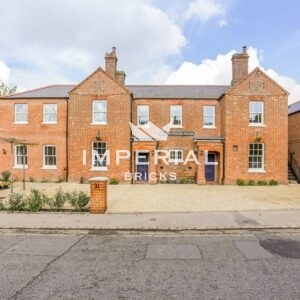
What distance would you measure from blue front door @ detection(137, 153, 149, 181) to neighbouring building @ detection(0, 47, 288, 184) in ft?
0.24

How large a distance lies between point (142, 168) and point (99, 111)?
17.2 ft

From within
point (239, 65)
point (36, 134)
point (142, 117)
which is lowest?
point (36, 134)

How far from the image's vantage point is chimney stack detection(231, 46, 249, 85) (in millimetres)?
25406

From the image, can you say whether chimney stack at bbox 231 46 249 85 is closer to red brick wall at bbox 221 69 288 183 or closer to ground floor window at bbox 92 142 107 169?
red brick wall at bbox 221 69 288 183

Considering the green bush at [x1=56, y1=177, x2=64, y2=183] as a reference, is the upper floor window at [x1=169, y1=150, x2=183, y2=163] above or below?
above

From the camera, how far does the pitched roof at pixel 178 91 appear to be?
2589 cm

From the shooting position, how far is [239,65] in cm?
2558

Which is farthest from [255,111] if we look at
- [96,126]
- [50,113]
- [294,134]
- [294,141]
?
[50,113]

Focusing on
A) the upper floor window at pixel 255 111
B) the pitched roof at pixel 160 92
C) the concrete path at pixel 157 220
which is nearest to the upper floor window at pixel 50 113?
the pitched roof at pixel 160 92

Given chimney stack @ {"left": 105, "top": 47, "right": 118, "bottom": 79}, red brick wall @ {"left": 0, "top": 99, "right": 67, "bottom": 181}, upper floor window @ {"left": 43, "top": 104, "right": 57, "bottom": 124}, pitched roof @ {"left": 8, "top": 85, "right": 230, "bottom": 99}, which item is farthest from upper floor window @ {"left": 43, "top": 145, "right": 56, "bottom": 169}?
chimney stack @ {"left": 105, "top": 47, "right": 118, "bottom": 79}

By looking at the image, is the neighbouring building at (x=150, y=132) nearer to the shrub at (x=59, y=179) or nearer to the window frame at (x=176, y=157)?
the window frame at (x=176, y=157)

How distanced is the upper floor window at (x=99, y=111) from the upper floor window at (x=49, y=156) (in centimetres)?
413

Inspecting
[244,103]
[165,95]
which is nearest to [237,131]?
[244,103]

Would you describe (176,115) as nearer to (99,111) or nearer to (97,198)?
(99,111)
